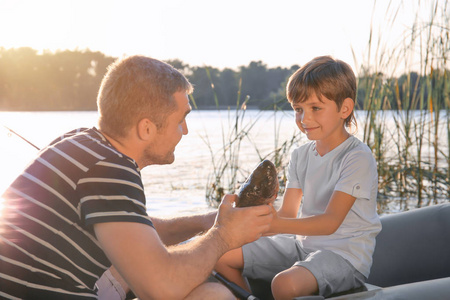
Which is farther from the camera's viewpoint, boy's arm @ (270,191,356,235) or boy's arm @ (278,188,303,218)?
boy's arm @ (278,188,303,218)

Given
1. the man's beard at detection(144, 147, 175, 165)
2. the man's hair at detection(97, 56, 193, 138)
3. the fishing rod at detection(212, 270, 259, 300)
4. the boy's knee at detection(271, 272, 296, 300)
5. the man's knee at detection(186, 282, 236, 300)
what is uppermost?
the man's hair at detection(97, 56, 193, 138)

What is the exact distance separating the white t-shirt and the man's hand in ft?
1.72

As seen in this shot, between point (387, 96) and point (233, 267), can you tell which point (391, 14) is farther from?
point (233, 267)

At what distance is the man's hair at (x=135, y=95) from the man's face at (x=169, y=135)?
2 cm

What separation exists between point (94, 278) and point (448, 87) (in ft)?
13.2

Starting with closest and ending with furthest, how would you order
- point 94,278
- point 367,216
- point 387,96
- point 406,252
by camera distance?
point 94,278 < point 367,216 < point 406,252 < point 387,96

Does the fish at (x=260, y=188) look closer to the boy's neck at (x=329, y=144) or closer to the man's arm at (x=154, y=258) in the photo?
the man's arm at (x=154, y=258)

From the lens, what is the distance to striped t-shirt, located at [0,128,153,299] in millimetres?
1396

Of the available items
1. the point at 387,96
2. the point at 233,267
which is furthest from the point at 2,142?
the point at 233,267

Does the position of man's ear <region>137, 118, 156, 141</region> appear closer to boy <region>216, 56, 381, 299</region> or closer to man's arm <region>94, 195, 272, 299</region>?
man's arm <region>94, 195, 272, 299</region>

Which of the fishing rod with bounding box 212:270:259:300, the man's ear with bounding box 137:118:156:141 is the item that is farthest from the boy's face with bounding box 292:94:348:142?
the man's ear with bounding box 137:118:156:141

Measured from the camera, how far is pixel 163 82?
161cm

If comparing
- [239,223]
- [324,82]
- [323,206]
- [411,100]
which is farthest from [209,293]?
[411,100]

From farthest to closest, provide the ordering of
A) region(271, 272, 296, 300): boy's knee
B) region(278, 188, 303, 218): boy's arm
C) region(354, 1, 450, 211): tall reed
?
region(354, 1, 450, 211): tall reed
region(278, 188, 303, 218): boy's arm
region(271, 272, 296, 300): boy's knee
